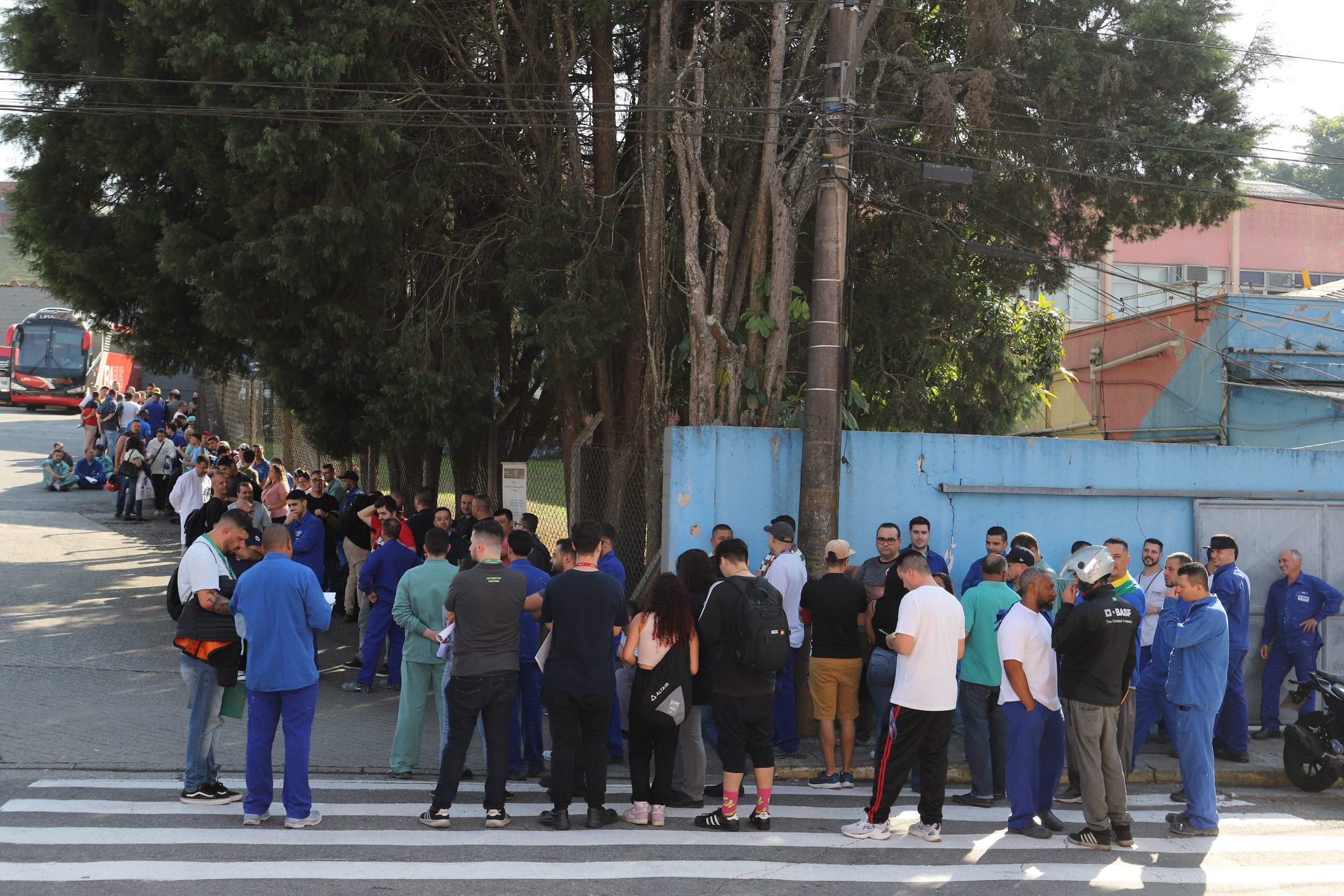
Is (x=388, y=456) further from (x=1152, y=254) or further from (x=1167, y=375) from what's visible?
(x=1152, y=254)

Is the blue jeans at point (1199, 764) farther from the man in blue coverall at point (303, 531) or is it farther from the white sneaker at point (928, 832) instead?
the man in blue coverall at point (303, 531)

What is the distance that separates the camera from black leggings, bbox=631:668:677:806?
24.8 ft

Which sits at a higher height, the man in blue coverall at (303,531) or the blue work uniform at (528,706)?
the man in blue coverall at (303,531)

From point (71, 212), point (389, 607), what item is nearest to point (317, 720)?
point (389, 607)

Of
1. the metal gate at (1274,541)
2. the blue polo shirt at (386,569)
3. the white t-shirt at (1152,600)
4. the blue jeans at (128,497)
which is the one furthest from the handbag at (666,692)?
the blue jeans at (128,497)

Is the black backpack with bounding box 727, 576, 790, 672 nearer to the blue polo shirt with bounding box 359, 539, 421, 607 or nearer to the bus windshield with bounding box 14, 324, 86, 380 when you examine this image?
the blue polo shirt with bounding box 359, 539, 421, 607

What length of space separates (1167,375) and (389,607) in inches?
657

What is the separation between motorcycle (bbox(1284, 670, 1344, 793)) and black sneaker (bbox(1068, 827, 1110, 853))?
2.99 meters

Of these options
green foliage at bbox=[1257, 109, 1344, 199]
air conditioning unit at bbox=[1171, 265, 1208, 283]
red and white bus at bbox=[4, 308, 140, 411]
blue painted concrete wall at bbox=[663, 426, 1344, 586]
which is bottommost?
blue painted concrete wall at bbox=[663, 426, 1344, 586]

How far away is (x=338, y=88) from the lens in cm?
1234

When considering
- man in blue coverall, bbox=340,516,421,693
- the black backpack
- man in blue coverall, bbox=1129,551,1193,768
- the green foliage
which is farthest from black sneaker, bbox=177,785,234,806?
the green foliage

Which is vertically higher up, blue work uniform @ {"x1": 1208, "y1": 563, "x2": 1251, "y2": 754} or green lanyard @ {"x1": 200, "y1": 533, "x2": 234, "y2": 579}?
green lanyard @ {"x1": 200, "y1": 533, "x2": 234, "y2": 579}

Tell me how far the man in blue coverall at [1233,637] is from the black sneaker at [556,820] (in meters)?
6.04

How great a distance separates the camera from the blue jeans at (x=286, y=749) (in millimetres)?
7121
